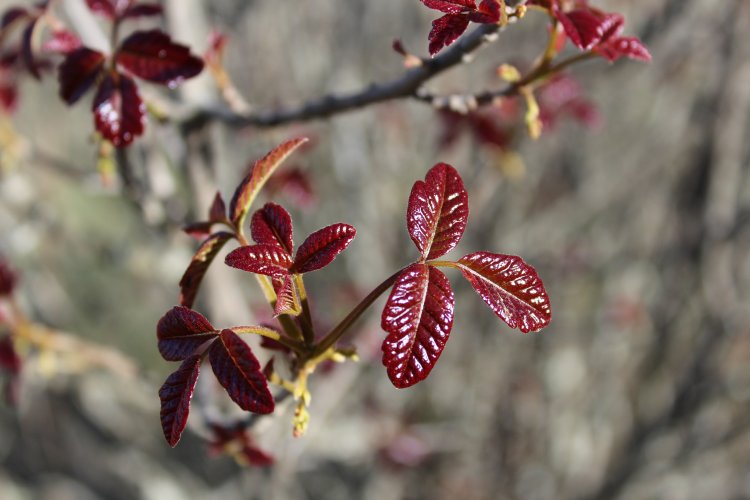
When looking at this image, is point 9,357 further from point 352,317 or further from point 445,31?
point 445,31

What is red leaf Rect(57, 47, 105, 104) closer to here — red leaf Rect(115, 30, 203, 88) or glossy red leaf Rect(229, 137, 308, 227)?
red leaf Rect(115, 30, 203, 88)

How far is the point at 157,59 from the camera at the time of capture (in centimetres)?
94

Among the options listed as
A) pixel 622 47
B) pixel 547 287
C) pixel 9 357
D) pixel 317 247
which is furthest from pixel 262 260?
pixel 547 287

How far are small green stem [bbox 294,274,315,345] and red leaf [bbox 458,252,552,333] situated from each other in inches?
7.6

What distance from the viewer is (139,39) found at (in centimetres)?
94

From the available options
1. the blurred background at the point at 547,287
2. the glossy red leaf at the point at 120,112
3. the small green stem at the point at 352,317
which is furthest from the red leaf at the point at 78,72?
the blurred background at the point at 547,287

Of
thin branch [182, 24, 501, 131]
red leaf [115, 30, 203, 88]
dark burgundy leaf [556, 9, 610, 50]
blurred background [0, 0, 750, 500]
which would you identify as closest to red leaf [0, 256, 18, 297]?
thin branch [182, 24, 501, 131]

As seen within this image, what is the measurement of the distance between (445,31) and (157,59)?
1.58 feet

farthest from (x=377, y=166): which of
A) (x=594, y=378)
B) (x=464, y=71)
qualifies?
(x=594, y=378)

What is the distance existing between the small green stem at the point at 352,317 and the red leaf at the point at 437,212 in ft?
0.17

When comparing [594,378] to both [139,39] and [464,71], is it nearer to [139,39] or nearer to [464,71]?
[464,71]

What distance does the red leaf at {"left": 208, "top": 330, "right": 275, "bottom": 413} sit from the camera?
68 cm

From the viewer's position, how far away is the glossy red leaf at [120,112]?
36.0 inches

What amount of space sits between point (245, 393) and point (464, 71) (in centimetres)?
327
